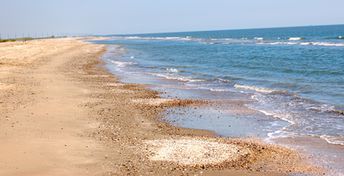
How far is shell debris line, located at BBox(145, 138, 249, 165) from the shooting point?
32.2 ft

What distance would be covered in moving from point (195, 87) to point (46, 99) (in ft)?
29.3

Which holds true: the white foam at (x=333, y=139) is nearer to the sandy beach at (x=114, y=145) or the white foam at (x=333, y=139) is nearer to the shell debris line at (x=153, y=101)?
the sandy beach at (x=114, y=145)

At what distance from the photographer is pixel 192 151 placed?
413 inches

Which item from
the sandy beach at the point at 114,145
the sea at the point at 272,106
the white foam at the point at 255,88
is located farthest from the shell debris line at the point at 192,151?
the white foam at the point at 255,88

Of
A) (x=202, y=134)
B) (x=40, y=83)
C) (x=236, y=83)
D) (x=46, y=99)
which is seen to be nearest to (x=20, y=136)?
(x=202, y=134)

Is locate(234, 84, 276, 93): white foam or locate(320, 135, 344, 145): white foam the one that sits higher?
locate(320, 135, 344, 145): white foam

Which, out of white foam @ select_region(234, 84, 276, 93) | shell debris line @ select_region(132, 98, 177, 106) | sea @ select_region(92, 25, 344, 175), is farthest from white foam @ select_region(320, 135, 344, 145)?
white foam @ select_region(234, 84, 276, 93)

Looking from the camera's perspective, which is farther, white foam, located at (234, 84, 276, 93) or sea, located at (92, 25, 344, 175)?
white foam, located at (234, 84, 276, 93)

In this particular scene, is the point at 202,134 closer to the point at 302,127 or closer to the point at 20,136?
the point at 302,127

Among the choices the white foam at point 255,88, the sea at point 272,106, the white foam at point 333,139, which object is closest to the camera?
the white foam at point 333,139

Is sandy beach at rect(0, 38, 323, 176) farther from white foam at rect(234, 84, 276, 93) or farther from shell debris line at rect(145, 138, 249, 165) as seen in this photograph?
white foam at rect(234, 84, 276, 93)

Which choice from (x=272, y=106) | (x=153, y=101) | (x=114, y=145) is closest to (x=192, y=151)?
(x=114, y=145)

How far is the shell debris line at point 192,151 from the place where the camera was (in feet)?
32.2

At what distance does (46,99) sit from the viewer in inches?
699
